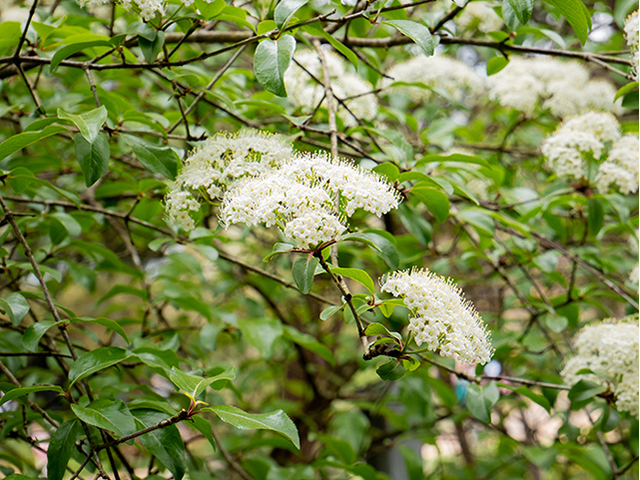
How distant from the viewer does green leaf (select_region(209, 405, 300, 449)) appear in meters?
0.88

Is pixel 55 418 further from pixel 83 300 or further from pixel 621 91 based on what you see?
pixel 83 300

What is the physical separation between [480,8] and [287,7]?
212 centimetres

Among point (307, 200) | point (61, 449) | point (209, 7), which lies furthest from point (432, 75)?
point (61, 449)

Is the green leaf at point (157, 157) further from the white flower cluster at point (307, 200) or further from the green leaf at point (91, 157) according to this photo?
the white flower cluster at point (307, 200)

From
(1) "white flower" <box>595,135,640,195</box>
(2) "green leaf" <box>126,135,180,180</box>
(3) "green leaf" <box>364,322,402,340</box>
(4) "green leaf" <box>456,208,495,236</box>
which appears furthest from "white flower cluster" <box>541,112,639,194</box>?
(2) "green leaf" <box>126,135,180,180</box>

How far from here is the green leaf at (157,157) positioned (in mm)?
1227

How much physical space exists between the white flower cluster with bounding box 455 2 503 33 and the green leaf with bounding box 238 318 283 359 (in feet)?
6.69

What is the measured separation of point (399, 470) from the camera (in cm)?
268

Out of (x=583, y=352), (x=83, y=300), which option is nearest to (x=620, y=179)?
(x=583, y=352)

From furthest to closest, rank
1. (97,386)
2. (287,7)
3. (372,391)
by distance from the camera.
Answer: (372,391), (97,386), (287,7)

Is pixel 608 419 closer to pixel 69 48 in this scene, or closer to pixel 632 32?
pixel 632 32

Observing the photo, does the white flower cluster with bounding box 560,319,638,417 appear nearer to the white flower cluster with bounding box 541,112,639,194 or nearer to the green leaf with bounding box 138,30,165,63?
the white flower cluster with bounding box 541,112,639,194

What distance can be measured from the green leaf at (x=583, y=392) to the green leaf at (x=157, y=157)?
1.28m

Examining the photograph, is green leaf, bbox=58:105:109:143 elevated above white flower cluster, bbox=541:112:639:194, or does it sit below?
above
